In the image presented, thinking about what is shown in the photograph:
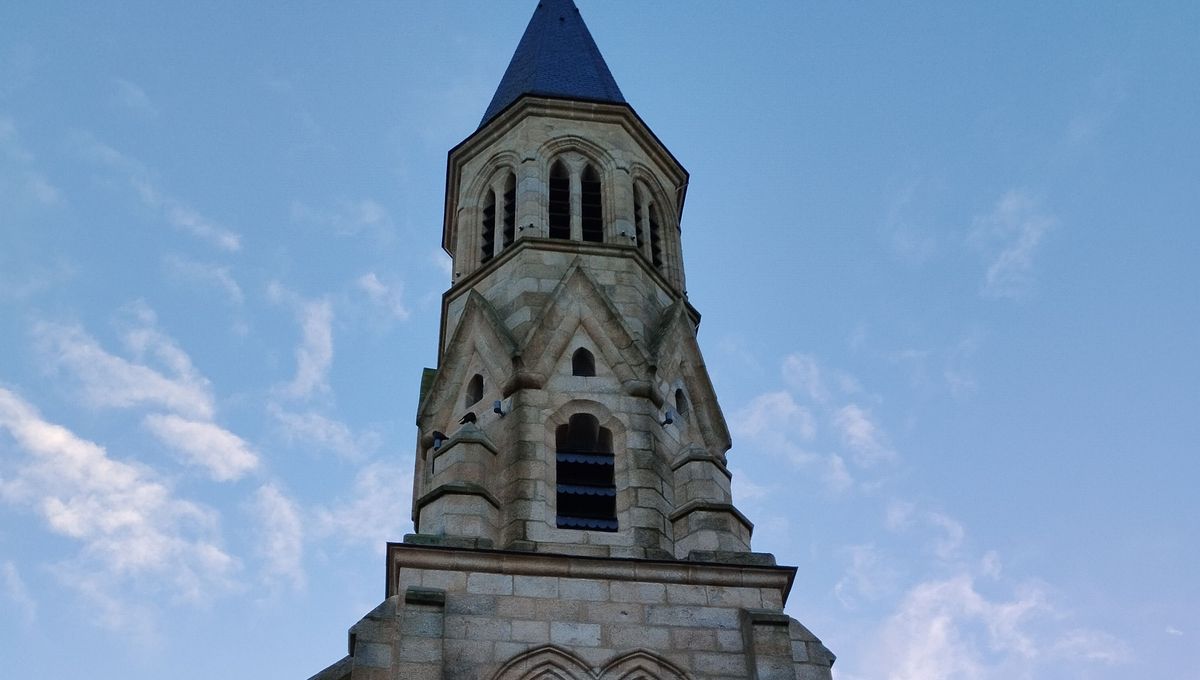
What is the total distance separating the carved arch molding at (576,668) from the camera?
13.8 meters

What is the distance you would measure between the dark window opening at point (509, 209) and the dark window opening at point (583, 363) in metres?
3.05

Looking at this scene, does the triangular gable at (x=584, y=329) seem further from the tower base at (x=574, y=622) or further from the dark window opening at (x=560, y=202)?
the tower base at (x=574, y=622)

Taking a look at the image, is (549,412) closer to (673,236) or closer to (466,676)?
(466,676)

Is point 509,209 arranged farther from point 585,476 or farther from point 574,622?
point 574,622

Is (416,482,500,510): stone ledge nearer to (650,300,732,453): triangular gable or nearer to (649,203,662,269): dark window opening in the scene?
(650,300,732,453): triangular gable

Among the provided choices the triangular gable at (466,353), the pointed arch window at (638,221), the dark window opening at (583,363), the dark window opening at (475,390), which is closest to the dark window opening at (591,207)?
the pointed arch window at (638,221)

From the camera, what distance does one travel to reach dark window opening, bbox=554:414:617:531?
54.2 ft

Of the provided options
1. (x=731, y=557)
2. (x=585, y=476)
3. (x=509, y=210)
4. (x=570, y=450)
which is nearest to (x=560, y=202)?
(x=509, y=210)

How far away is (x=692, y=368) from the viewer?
19.4m

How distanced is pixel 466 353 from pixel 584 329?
1.65 metres

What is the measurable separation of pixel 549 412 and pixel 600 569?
3102 millimetres

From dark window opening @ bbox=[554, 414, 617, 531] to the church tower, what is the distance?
0.08ft

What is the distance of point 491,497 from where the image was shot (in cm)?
1585

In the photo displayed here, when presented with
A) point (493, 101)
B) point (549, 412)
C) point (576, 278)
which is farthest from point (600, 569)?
point (493, 101)
